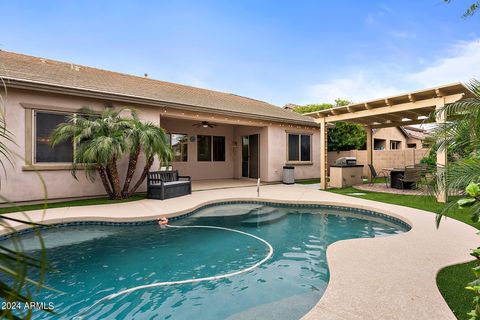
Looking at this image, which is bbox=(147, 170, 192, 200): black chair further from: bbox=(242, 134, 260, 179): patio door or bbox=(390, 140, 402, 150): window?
bbox=(390, 140, 402, 150): window

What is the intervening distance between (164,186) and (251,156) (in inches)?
294

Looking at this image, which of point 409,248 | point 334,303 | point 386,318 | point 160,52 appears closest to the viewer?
point 386,318

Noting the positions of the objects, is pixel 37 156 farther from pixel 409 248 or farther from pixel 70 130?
pixel 409 248

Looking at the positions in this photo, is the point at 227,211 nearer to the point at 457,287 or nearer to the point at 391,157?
the point at 457,287

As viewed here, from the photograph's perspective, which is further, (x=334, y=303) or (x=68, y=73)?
(x=68, y=73)

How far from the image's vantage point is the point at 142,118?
34.2 feet

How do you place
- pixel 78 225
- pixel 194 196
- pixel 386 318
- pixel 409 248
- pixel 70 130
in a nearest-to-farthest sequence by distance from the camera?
pixel 386 318, pixel 409 248, pixel 78 225, pixel 70 130, pixel 194 196

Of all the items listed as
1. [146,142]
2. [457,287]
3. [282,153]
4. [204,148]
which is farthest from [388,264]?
[204,148]

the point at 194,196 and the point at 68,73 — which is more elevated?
the point at 68,73

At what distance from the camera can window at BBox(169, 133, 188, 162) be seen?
15.0 metres

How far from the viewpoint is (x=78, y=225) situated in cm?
663

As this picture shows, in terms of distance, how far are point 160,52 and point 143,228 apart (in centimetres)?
1371

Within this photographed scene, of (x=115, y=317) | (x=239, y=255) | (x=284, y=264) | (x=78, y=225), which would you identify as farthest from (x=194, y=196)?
(x=115, y=317)

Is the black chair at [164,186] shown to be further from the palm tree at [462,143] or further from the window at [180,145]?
the palm tree at [462,143]
